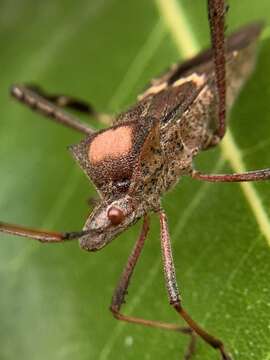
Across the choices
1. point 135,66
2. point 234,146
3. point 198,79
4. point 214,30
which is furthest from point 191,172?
point 135,66

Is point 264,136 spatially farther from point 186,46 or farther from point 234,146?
point 186,46

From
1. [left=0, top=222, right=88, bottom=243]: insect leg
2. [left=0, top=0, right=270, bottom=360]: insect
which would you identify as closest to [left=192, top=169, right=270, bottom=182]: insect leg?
[left=0, top=0, right=270, bottom=360]: insect

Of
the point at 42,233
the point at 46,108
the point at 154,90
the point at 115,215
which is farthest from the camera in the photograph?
the point at 46,108

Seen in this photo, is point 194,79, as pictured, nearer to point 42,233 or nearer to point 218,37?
point 218,37

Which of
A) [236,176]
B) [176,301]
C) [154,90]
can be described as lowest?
[176,301]

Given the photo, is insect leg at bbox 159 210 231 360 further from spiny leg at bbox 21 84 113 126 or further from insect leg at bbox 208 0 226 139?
spiny leg at bbox 21 84 113 126

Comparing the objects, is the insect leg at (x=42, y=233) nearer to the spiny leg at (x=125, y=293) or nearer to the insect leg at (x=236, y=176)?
the spiny leg at (x=125, y=293)

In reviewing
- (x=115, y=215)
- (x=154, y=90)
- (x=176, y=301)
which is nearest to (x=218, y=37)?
(x=154, y=90)
